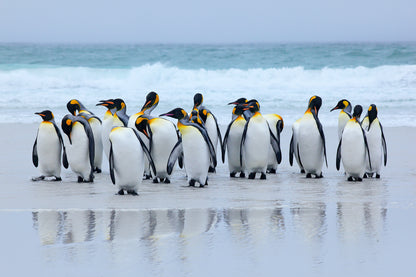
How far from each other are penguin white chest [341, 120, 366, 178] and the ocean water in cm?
577

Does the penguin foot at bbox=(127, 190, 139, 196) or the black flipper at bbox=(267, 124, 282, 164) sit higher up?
the black flipper at bbox=(267, 124, 282, 164)

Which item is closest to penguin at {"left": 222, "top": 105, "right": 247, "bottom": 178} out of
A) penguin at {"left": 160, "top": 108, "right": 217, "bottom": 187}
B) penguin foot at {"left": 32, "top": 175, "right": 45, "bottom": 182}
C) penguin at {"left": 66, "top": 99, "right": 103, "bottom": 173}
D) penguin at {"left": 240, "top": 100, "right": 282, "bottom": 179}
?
penguin at {"left": 240, "top": 100, "right": 282, "bottom": 179}

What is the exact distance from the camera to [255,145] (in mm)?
7824

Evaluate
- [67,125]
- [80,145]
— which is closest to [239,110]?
[80,145]

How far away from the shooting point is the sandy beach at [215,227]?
4227 mm

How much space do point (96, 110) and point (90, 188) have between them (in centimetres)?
921

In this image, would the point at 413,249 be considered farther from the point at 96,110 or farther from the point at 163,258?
the point at 96,110

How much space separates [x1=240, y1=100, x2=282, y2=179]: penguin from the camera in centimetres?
783

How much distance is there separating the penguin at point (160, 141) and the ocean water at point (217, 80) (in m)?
6.28

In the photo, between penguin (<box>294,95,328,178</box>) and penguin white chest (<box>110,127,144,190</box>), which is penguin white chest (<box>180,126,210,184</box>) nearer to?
penguin white chest (<box>110,127,144,190</box>)

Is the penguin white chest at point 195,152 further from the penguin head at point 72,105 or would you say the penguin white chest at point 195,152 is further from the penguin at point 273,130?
the penguin head at point 72,105

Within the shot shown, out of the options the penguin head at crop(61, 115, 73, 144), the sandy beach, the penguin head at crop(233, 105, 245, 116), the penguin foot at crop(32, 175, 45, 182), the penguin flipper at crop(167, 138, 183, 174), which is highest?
the penguin head at crop(233, 105, 245, 116)

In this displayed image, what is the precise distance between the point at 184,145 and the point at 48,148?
5.25ft

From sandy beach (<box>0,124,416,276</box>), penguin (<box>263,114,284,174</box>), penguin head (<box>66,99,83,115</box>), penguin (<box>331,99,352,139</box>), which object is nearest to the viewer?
sandy beach (<box>0,124,416,276</box>)
